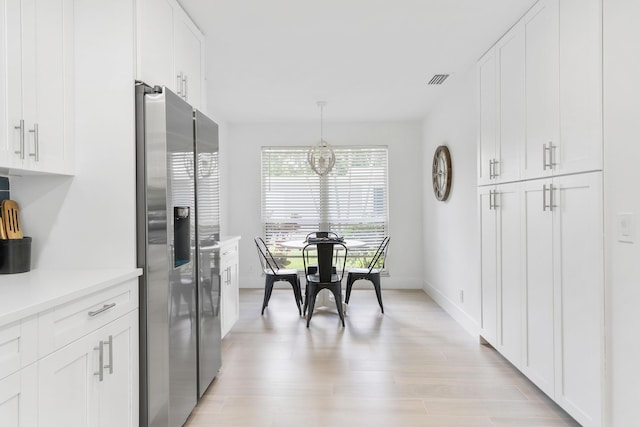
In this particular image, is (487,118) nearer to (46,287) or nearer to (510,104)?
(510,104)

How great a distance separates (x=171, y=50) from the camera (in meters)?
2.28

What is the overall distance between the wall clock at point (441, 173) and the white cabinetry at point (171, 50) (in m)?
2.77

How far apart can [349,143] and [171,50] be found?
3780 mm

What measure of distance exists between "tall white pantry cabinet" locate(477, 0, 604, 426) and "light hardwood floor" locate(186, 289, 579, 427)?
0.24 m

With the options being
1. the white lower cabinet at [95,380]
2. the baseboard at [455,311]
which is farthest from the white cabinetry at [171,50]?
the baseboard at [455,311]

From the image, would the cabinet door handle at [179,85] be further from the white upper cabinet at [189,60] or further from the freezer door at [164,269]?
the freezer door at [164,269]

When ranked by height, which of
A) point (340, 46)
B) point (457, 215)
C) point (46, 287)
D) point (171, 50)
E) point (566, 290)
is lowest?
point (566, 290)

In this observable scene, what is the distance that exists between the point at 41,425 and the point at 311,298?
9.61 feet

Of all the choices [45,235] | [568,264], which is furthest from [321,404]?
[45,235]

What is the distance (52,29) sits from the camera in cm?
173

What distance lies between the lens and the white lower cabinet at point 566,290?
187cm

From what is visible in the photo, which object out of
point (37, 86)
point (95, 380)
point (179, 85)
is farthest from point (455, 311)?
point (37, 86)

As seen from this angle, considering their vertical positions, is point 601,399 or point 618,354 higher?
point 618,354

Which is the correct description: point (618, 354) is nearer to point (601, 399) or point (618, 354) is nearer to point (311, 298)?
point (601, 399)
